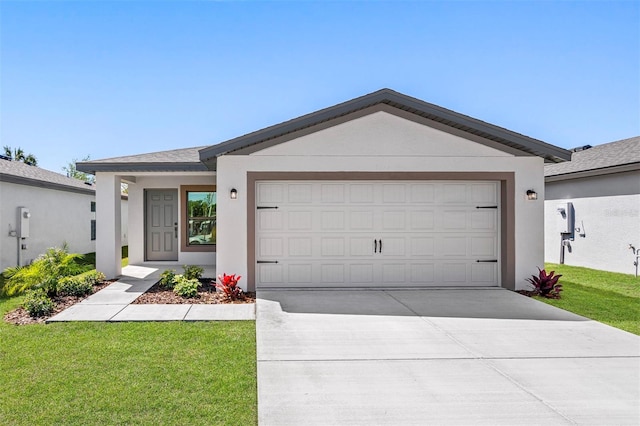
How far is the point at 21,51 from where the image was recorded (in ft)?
39.8

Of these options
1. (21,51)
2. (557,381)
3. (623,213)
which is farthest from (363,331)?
(21,51)

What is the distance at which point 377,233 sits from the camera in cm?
847

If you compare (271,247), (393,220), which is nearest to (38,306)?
(271,247)

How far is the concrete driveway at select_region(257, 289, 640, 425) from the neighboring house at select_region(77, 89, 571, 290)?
1644 millimetres

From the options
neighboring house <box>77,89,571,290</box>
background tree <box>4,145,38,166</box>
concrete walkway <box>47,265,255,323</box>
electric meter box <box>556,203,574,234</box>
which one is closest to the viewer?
concrete walkway <box>47,265,255,323</box>

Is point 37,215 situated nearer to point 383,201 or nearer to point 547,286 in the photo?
point 383,201

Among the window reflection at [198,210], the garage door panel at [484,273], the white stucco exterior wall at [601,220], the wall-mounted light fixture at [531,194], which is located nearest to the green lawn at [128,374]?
the garage door panel at [484,273]

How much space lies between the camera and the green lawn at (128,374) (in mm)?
3170

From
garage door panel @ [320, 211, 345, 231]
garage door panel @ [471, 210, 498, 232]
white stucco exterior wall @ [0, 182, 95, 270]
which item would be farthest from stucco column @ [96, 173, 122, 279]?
garage door panel @ [471, 210, 498, 232]

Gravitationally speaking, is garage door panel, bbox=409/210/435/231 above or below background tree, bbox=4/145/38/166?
below

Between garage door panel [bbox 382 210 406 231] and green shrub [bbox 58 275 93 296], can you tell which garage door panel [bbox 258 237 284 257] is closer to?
garage door panel [bbox 382 210 406 231]

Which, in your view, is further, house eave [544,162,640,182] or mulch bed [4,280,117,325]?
house eave [544,162,640,182]

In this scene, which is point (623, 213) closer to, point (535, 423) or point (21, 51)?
point (535, 423)

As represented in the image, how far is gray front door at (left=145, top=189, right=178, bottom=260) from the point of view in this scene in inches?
476
